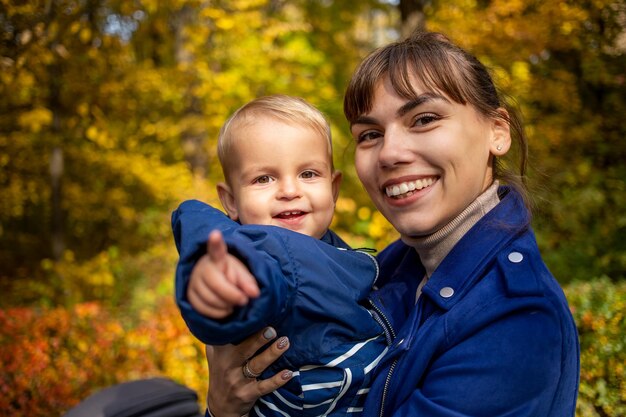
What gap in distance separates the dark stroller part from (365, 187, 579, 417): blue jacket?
4.08ft

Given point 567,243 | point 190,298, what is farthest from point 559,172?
point 190,298

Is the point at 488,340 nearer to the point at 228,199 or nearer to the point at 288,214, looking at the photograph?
the point at 288,214

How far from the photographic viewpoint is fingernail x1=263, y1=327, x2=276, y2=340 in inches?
61.3

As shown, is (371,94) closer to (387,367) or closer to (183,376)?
(387,367)

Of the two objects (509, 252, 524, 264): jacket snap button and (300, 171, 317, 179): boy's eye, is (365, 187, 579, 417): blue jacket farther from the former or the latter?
(300, 171, 317, 179): boy's eye

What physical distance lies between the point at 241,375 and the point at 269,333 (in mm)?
275

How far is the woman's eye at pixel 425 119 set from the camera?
161 centimetres

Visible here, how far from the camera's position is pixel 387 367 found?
1562 mm

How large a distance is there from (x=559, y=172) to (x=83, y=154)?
567cm

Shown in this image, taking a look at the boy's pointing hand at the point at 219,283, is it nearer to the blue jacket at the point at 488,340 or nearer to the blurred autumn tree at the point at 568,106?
the blue jacket at the point at 488,340

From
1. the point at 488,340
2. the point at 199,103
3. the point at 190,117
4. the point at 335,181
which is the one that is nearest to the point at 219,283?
the point at 488,340

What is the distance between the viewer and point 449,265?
1575mm

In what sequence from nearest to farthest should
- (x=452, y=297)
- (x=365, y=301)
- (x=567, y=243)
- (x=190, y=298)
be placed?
1. (x=190, y=298)
2. (x=452, y=297)
3. (x=365, y=301)
4. (x=567, y=243)

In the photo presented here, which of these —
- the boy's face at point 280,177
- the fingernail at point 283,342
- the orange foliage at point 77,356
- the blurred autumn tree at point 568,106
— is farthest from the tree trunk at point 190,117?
the fingernail at point 283,342
